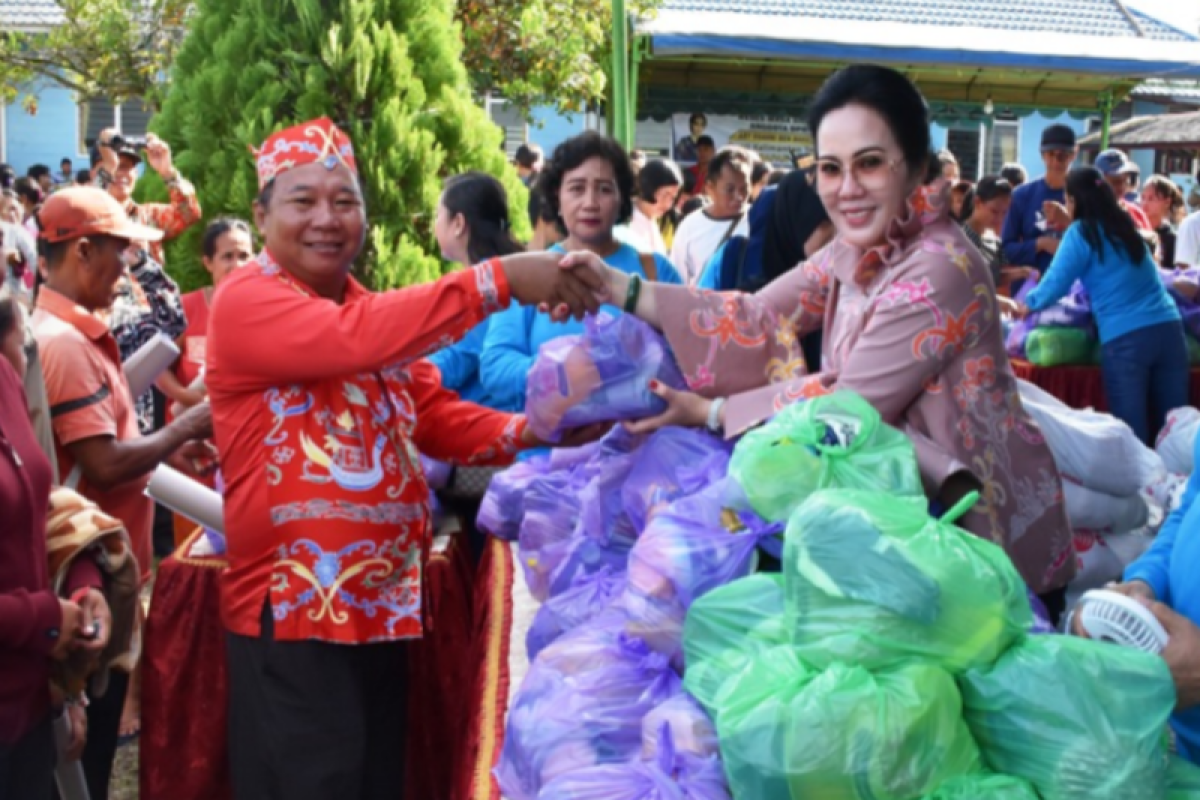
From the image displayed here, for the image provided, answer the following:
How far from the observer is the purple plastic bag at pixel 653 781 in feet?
5.10

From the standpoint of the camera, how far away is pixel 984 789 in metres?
1.34

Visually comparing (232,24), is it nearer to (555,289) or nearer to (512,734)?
(555,289)

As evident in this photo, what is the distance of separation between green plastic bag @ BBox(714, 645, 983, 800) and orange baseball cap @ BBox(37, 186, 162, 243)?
8.58ft

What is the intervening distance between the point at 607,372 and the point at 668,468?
0.24m

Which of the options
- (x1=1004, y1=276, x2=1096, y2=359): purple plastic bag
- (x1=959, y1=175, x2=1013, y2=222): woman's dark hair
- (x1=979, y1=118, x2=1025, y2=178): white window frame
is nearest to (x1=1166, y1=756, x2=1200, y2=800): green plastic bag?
(x1=1004, y1=276, x2=1096, y2=359): purple plastic bag

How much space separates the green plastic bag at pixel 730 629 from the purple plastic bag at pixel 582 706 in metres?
0.17

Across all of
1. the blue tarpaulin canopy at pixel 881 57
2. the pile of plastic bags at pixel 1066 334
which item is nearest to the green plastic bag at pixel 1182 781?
the pile of plastic bags at pixel 1066 334

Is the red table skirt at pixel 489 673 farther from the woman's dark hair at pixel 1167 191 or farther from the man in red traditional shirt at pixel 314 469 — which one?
the woman's dark hair at pixel 1167 191

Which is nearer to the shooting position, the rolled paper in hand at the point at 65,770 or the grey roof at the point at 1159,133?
the rolled paper in hand at the point at 65,770

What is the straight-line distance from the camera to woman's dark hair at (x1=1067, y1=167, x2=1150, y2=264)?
664 cm

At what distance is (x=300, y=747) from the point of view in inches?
101

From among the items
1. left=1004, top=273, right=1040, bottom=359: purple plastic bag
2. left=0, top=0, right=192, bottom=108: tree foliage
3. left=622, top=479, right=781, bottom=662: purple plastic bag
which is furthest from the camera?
left=0, top=0, right=192, bottom=108: tree foliage

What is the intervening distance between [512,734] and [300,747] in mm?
770

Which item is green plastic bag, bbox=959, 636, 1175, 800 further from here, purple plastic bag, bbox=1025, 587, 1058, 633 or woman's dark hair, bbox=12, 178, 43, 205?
woman's dark hair, bbox=12, 178, 43, 205
